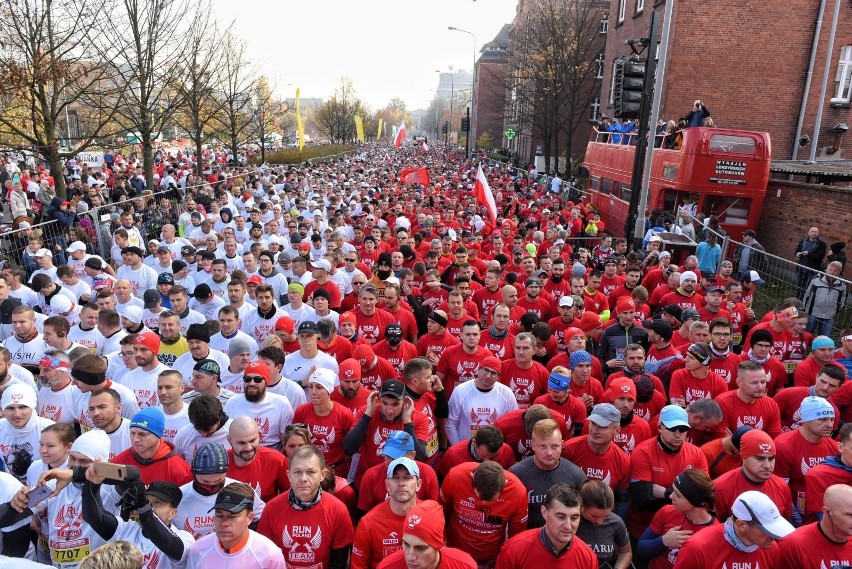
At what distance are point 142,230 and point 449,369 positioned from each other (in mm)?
12184

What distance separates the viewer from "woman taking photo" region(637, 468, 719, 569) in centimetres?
388

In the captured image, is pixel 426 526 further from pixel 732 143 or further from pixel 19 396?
pixel 732 143

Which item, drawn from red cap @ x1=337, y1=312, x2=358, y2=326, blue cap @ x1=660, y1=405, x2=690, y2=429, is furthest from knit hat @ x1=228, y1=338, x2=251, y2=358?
blue cap @ x1=660, y1=405, x2=690, y2=429

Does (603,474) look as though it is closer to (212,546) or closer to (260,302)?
(212,546)

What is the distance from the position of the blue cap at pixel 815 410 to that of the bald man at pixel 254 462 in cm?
418

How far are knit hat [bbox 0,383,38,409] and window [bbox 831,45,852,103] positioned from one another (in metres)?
28.8

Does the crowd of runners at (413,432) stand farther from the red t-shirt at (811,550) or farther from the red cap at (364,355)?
the red cap at (364,355)

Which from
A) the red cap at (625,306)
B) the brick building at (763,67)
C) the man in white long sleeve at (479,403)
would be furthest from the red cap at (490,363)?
the brick building at (763,67)

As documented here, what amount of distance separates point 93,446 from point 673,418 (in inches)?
165

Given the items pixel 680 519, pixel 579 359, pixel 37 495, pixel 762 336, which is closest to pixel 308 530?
pixel 37 495

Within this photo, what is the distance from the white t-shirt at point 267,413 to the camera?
5.29m

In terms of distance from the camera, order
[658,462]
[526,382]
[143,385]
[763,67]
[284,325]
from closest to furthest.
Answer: [658,462], [143,385], [526,382], [284,325], [763,67]

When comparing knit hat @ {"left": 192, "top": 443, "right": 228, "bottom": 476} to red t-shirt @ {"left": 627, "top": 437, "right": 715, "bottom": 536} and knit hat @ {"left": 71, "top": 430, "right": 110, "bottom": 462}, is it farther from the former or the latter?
red t-shirt @ {"left": 627, "top": 437, "right": 715, "bottom": 536}

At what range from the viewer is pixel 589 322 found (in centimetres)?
803
